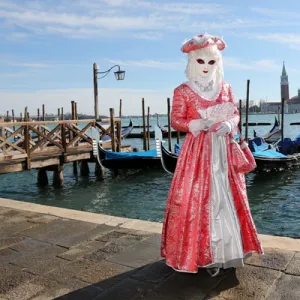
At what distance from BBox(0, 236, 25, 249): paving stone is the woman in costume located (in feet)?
4.37

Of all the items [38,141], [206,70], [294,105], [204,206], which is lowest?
[38,141]

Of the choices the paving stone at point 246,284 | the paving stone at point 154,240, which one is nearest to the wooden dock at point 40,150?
the paving stone at point 154,240

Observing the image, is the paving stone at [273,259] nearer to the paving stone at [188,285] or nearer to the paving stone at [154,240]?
the paving stone at [188,285]

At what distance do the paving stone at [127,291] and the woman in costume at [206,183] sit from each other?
0.69 feet

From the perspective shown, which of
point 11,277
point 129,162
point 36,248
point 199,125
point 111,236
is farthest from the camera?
point 129,162

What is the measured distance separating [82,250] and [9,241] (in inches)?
27.1

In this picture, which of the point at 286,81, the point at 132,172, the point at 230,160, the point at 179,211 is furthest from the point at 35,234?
the point at 286,81

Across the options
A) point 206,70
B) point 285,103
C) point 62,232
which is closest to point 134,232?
point 62,232

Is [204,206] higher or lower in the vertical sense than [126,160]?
higher

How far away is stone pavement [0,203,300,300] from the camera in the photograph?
201cm

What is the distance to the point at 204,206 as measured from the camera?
2.13m

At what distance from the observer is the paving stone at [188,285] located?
77.6 inches

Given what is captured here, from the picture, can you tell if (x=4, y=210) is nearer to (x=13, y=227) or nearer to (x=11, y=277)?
(x=13, y=227)

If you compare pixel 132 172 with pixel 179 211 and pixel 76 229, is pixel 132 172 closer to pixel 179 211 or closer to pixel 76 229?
pixel 76 229
